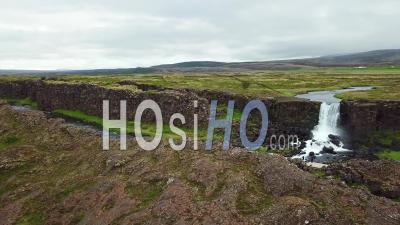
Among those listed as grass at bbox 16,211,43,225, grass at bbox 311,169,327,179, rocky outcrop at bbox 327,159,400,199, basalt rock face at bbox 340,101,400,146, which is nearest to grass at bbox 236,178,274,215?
grass at bbox 311,169,327,179

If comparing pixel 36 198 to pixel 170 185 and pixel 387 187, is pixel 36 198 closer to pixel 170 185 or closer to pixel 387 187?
pixel 170 185

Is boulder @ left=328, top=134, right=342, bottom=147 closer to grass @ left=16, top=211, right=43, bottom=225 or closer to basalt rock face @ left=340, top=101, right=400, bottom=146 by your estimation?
basalt rock face @ left=340, top=101, right=400, bottom=146

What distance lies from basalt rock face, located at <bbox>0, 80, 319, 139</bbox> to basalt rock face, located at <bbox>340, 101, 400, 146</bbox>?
7.97 m

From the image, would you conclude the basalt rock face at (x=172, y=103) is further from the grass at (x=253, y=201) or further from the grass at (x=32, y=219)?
the grass at (x=253, y=201)

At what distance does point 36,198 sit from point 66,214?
6748 mm

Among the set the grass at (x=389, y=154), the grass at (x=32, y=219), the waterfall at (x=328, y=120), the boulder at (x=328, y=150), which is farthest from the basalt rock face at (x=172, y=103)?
the grass at (x=32, y=219)

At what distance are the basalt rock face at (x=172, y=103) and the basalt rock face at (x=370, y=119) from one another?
314 inches

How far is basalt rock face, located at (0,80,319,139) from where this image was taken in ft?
295

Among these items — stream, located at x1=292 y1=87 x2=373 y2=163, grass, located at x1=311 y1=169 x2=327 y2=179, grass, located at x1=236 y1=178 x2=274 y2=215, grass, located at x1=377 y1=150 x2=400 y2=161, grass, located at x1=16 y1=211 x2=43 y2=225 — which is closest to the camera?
grass, located at x1=236 y1=178 x2=274 y2=215

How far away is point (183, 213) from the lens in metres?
44.6

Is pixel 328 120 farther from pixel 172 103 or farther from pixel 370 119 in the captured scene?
pixel 172 103

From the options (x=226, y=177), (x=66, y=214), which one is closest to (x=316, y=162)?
(x=226, y=177)

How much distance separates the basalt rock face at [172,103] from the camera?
3538 inches

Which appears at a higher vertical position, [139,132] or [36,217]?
[139,132]
